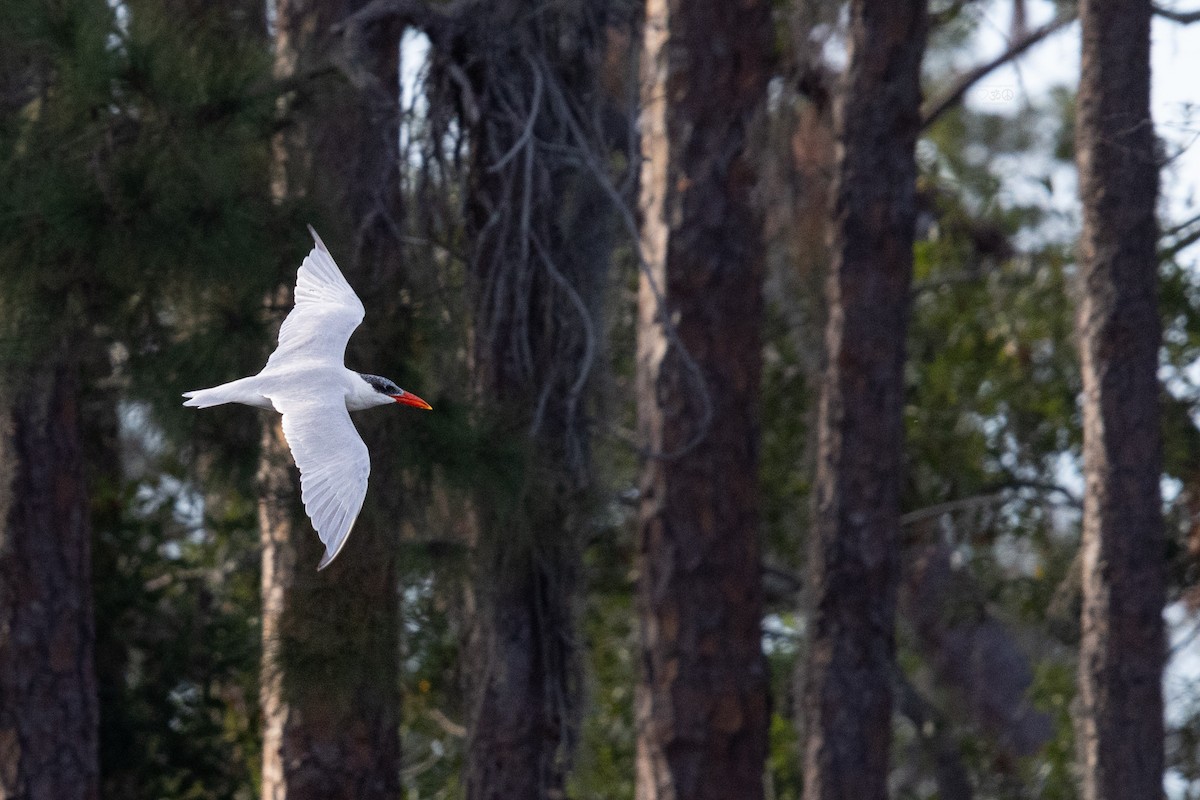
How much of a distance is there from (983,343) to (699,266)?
132 inches

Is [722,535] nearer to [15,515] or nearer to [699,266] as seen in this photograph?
[699,266]

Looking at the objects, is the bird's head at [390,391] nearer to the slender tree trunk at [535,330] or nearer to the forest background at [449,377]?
the forest background at [449,377]

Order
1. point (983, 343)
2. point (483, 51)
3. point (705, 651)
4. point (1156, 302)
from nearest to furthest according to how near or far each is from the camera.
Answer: point (705, 651) < point (483, 51) < point (1156, 302) < point (983, 343)

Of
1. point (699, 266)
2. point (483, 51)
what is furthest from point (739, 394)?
point (483, 51)

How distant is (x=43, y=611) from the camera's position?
22.8 ft

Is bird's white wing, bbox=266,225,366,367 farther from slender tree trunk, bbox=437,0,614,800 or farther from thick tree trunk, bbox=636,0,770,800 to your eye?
slender tree trunk, bbox=437,0,614,800

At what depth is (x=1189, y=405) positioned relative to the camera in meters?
8.91

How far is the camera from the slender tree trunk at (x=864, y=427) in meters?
7.57

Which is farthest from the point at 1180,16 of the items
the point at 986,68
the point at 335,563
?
the point at 335,563

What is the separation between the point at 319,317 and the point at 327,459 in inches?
36.5

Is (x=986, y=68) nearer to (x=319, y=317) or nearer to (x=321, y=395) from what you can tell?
(x=319, y=317)

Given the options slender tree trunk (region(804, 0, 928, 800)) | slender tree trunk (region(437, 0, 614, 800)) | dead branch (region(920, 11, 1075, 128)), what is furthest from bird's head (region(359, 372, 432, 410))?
dead branch (region(920, 11, 1075, 128))

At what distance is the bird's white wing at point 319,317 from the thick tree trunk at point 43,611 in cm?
214

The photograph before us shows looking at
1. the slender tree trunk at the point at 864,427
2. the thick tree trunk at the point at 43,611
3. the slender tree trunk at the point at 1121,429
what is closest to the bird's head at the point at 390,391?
the thick tree trunk at the point at 43,611
